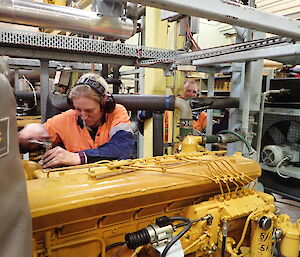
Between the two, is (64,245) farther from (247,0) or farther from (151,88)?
(151,88)

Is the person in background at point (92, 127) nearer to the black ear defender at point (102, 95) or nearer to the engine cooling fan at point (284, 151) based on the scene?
the black ear defender at point (102, 95)

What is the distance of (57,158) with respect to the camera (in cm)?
167

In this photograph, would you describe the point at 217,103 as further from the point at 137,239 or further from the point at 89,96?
the point at 137,239

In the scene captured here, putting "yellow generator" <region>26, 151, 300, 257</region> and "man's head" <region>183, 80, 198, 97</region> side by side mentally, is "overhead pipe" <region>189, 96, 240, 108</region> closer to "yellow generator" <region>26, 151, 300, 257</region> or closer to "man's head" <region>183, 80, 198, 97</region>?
"yellow generator" <region>26, 151, 300, 257</region>

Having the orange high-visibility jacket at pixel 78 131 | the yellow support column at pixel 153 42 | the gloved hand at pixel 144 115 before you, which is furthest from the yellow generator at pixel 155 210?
the yellow support column at pixel 153 42

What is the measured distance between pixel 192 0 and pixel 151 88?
2497 mm

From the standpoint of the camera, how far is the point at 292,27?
53.6 inches

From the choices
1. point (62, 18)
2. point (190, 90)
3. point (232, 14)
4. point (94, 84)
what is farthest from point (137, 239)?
point (190, 90)

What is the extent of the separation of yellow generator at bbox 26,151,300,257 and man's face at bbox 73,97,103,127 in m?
0.65

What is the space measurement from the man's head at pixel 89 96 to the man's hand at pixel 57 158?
42 cm

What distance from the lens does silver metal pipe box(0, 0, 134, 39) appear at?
5.29 feet

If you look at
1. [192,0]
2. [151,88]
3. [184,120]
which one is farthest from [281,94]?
[192,0]

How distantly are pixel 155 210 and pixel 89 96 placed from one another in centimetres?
98

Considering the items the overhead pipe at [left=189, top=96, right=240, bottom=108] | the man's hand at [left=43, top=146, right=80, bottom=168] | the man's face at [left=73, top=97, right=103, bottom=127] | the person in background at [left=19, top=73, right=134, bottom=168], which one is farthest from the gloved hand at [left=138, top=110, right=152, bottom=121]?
the man's hand at [left=43, top=146, right=80, bottom=168]
